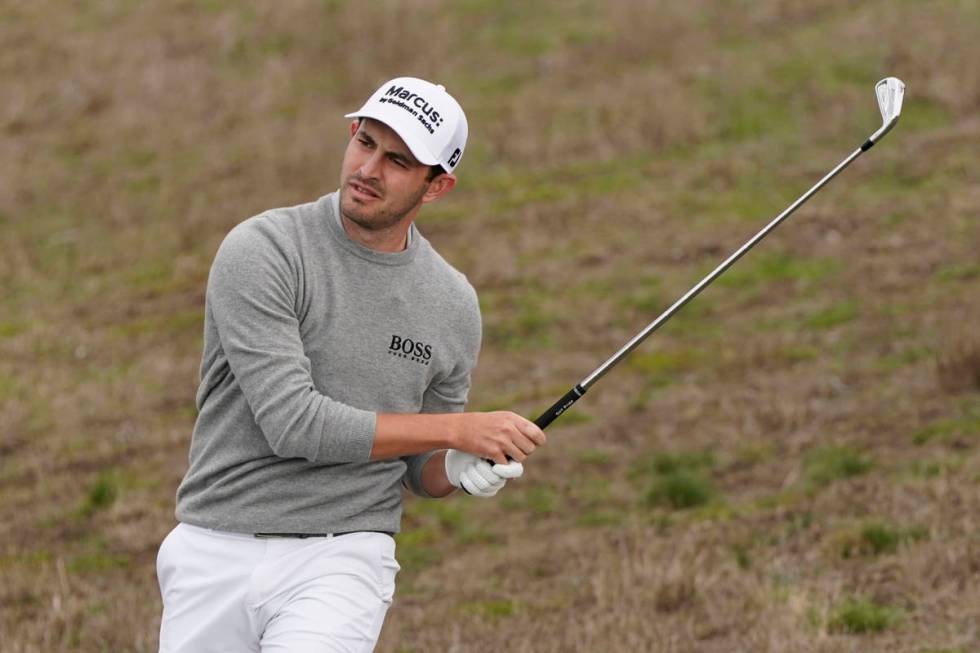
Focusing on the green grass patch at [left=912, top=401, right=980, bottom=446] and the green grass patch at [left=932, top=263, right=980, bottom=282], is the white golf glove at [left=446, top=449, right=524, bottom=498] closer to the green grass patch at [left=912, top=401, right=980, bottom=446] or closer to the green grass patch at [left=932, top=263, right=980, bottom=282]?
the green grass patch at [left=912, top=401, right=980, bottom=446]

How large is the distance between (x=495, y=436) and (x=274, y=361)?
644 millimetres

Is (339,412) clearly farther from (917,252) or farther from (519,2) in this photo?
(519,2)

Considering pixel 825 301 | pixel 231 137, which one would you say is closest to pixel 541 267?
pixel 825 301

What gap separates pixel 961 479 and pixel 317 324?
17.0ft

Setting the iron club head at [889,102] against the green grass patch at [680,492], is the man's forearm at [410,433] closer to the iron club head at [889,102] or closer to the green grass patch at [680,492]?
the iron club head at [889,102]

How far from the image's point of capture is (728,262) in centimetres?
461

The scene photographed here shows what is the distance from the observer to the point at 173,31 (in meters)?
20.3

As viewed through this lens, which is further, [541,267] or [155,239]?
[155,239]

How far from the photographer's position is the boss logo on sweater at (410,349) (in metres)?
4.24

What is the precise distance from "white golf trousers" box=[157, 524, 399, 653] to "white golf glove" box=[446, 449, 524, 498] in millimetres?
326

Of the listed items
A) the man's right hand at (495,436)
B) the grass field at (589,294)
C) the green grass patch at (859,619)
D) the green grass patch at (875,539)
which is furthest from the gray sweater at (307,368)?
the green grass patch at (875,539)

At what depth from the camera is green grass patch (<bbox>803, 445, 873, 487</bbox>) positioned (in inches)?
344

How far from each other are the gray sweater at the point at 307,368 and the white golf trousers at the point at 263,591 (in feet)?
0.19

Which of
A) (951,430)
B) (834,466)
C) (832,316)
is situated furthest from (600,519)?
(832,316)
